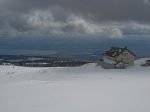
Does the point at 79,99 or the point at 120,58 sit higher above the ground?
the point at 120,58

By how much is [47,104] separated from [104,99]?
402 centimetres

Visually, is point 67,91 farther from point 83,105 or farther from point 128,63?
point 128,63

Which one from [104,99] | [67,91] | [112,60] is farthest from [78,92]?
[112,60]

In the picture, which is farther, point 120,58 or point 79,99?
point 120,58

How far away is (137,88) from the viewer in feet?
80.7

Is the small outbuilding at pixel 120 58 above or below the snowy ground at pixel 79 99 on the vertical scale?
above

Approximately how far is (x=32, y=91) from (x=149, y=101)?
10534 mm

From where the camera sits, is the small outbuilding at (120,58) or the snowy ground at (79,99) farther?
the small outbuilding at (120,58)

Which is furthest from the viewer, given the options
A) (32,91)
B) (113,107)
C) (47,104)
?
(32,91)

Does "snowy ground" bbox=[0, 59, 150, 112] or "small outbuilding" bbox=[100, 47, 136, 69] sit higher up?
"small outbuilding" bbox=[100, 47, 136, 69]

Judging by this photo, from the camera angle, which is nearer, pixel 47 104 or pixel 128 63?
pixel 47 104

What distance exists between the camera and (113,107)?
18891 millimetres

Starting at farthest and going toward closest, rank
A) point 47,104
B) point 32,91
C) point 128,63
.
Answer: point 128,63 < point 32,91 < point 47,104

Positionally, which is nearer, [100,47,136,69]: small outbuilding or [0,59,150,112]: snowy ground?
[0,59,150,112]: snowy ground
